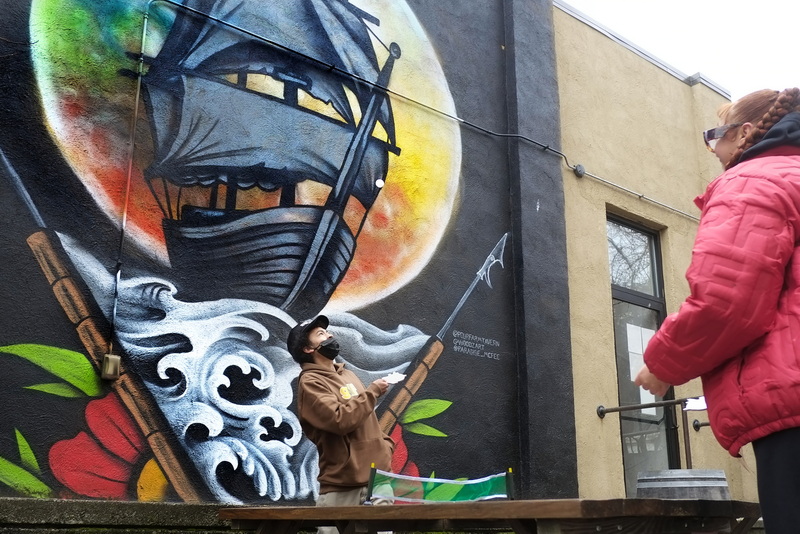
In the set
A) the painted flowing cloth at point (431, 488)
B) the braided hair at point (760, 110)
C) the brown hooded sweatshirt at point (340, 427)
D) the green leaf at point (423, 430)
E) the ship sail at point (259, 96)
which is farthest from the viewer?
the green leaf at point (423, 430)

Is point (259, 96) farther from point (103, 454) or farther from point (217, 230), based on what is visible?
point (103, 454)

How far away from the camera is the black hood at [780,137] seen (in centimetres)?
241

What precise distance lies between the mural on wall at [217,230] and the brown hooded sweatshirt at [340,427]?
1066 millimetres

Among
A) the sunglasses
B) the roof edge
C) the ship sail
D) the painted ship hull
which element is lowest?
the sunglasses

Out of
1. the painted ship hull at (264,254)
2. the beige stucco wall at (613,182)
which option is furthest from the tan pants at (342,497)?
the beige stucco wall at (613,182)

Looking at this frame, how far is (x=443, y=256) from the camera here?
6895 mm

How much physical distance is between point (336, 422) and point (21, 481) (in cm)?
174

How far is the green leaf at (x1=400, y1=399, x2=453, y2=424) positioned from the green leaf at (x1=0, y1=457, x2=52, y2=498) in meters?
2.61

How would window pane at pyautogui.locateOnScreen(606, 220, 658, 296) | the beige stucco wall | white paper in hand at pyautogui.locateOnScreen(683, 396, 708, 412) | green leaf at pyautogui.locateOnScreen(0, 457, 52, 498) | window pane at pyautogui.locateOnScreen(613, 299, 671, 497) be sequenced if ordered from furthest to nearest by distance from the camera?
window pane at pyautogui.locateOnScreen(606, 220, 658, 296) → window pane at pyautogui.locateOnScreen(613, 299, 671, 497) → the beige stucco wall → green leaf at pyautogui.locateOnScreen(0, 457, 52, 498) → white paper in hand at pyautogui.locateOnScreen(683, 396, 708, 412)

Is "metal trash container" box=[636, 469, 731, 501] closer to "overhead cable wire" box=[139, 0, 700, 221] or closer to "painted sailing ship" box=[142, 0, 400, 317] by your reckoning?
"painted sailing ship" box=[142, 0, 400, 317]

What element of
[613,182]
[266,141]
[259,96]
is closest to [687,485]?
[266,141]

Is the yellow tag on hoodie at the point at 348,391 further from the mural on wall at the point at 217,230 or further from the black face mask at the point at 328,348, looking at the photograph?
the mural on wall at the point at 217,230

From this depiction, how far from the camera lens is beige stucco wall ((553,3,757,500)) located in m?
7.75

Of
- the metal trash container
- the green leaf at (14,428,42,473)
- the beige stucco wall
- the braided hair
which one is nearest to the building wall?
the green leaf at (14,428,42,473)
